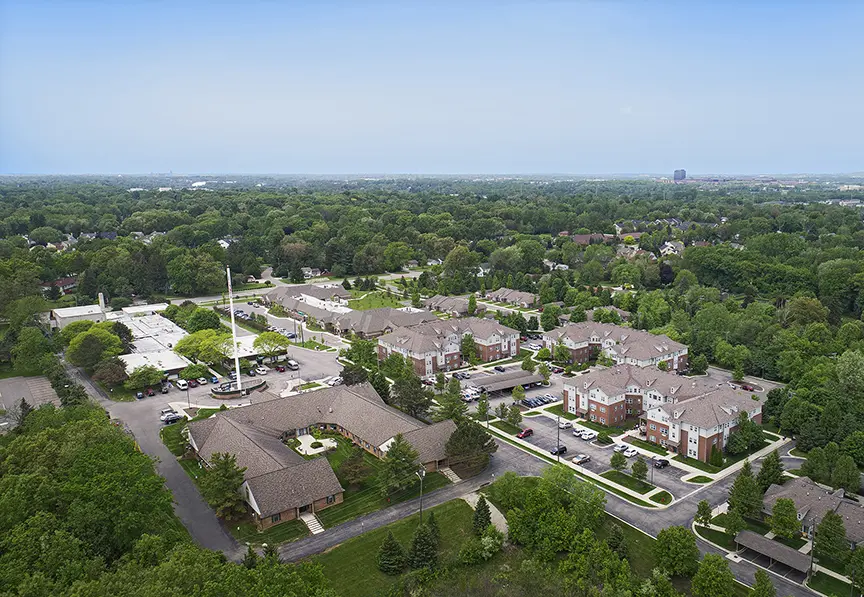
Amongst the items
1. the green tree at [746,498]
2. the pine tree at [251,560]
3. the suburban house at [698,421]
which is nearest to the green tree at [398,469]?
the pine tree at [251,560]

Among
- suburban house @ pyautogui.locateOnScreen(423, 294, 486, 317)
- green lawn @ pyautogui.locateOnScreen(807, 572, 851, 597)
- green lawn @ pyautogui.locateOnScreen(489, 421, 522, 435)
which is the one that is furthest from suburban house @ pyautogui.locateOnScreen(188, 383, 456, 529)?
suburban house @ pyautogui.locateOnScreen(423, 294, 486, 317)

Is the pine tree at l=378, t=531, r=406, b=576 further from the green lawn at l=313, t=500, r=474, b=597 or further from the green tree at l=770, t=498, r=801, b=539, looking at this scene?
the green tree at l=770, t=498, r=801, b=539

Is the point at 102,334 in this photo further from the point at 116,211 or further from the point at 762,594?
the point at 116,211

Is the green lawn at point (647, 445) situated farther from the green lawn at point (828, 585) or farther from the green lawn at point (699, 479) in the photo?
the green lawn at point (828, 585)

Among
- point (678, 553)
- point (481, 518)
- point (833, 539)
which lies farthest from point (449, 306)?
point (833, 539)

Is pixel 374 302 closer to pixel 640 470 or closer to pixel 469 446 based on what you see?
pixel 469 446

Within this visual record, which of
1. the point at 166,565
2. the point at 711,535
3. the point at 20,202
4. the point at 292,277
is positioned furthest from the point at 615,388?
the point at 20,202
